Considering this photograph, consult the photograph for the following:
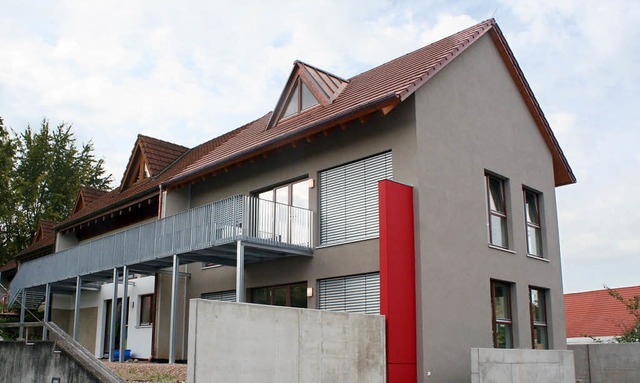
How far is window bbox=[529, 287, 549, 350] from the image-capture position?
697 inches

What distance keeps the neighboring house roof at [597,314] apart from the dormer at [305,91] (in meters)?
20.1

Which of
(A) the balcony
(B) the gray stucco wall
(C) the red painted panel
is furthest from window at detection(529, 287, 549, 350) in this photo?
(A) the balcony

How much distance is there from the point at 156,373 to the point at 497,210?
357 inches

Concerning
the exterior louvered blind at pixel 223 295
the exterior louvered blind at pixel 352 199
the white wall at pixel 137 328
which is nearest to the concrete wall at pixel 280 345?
the exterior louvered blind at pixel 352 199

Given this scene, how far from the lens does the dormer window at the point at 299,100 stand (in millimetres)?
18453

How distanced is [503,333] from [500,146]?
4.74 meters

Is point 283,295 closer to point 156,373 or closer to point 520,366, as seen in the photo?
point 156,373

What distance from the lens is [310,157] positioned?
672 inches

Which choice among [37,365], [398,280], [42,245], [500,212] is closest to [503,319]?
[500,212]

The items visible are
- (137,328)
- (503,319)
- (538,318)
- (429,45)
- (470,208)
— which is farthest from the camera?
(137,328)

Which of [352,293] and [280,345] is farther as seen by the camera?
[352,293]

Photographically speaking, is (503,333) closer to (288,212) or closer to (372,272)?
(372,272)

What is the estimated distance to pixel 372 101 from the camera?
1430cm

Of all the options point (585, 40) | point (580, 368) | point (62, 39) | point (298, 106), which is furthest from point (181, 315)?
point (585, 40)
